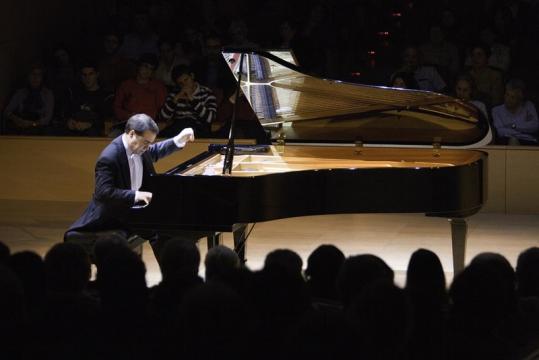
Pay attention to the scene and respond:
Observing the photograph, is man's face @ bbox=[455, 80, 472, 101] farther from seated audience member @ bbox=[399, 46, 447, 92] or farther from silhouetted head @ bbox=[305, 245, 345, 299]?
silhouetted head @ bbox=[305, 245, 345, 299]

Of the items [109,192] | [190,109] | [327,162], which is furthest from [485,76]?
[109,192]

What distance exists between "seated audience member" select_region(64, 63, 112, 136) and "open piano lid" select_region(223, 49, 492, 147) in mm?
3132

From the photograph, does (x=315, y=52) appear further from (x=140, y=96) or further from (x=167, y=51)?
(x=140, y=96)

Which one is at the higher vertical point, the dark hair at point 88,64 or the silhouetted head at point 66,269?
the dark hair at point 88,64

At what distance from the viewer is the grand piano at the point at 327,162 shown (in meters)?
5.45

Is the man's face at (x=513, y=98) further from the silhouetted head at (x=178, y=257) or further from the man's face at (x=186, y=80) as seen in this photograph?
the silhouetted head at (x=178, y=257)

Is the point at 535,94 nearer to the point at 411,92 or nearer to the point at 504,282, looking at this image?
the point at 411,92

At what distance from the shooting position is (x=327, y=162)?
677 centimetres

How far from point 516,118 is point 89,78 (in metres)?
3.78

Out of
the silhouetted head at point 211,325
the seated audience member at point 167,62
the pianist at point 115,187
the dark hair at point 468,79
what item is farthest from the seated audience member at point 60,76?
the silhouetted head at point 211,325

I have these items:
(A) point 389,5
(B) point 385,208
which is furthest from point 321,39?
(B) point 385,208

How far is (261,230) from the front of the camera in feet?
27.5

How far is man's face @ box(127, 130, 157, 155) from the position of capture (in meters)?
5.89

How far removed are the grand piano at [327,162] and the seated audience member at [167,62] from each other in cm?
341
